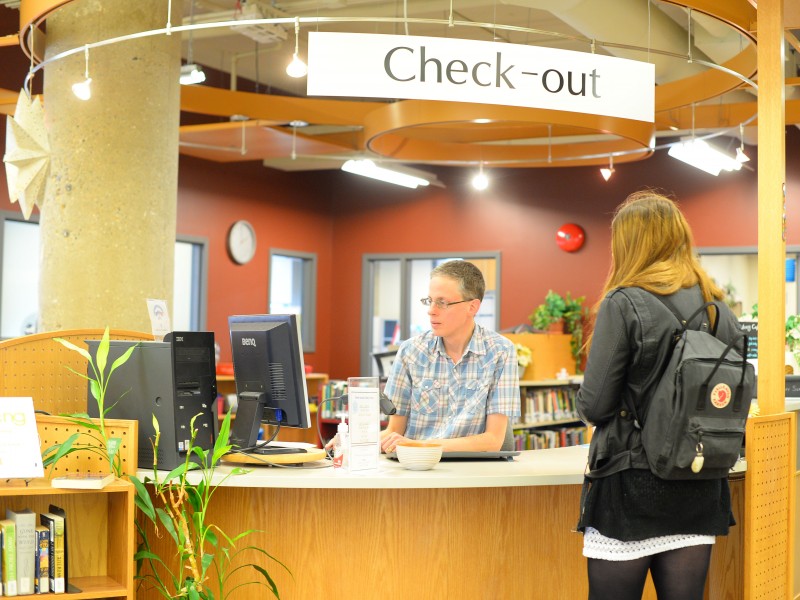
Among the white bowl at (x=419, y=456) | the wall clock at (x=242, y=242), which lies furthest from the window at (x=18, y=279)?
the white bowl at (x=419, y=456)

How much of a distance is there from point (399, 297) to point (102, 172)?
25.4ft

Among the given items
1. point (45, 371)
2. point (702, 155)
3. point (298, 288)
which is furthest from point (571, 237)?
point (45, 371)

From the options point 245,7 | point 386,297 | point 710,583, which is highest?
point 245,7

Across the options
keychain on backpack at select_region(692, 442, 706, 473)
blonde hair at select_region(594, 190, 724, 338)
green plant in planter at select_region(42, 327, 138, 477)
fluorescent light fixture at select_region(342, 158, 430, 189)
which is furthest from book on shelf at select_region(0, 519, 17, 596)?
fluorescent light fixture at select_region(342, 158, 430, 189)

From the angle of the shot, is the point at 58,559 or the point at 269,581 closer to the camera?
the point at 58,559

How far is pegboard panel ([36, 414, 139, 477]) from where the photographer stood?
3162 millimetres

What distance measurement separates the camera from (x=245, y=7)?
7703 mm

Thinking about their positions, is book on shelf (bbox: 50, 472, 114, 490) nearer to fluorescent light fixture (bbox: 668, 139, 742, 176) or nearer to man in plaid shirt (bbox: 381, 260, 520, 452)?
man in plaid shirt (bbox: 381, 260, 520, 452)

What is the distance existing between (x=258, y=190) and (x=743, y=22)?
25.2 feet

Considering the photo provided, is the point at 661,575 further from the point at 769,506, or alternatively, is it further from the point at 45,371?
the point at 45,371

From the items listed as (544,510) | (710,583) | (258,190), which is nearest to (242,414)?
(544,510)

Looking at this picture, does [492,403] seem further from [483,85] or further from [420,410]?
[483,85]

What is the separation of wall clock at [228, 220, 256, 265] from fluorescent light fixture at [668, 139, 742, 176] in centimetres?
526

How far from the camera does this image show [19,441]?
3.02 m
